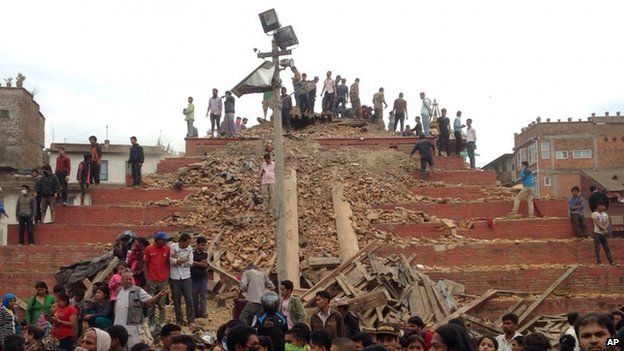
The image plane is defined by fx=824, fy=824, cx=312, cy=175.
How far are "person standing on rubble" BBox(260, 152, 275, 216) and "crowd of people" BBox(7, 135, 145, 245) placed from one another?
13.0 ft

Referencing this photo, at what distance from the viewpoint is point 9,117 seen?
44.2m

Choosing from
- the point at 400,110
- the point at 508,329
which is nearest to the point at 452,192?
the point at 400,110

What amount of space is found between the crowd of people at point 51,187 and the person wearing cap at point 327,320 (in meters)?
11.2

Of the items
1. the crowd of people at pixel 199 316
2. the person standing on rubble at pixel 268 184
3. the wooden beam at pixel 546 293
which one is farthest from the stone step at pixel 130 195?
the wooden beam at pixel 546 293

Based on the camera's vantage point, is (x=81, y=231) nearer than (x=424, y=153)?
Yes

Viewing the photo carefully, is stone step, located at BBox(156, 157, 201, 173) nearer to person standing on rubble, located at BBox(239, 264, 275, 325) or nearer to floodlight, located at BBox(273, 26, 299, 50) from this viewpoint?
floodlight, located at BBox(273, 26, 299, 50)

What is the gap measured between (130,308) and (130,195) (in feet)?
40.6

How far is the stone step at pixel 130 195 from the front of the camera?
22656 millimetres

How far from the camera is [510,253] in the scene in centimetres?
1927

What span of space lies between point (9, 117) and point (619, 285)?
35.2m

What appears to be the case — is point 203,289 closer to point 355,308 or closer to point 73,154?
point 355,308

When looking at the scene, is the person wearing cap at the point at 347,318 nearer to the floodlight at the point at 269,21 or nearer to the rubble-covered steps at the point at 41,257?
the floodlight at the point at 269,21

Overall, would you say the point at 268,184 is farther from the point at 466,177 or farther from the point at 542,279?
the point at 466,177

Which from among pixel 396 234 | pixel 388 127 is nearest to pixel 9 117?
pixel 388 127
